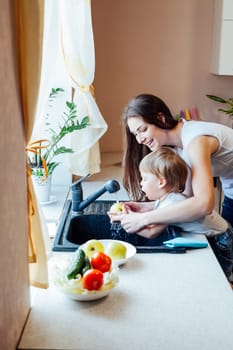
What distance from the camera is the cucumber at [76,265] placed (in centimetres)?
120

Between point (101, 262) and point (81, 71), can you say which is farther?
point (81, 71)

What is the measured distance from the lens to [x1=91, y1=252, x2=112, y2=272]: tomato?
1228 millimetres

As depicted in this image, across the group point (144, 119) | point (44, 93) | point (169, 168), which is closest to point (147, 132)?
point (144, 119)

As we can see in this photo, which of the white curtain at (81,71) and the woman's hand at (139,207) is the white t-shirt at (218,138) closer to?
the woman's hand at (139,207)

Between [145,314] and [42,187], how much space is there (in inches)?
40.3

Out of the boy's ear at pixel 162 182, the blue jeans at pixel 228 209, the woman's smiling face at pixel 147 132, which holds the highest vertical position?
the woman's smiling face at pixel 147 132

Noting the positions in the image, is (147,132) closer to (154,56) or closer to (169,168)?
(169,168)

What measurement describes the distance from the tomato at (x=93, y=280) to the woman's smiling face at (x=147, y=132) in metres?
0.80

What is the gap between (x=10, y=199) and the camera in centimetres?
94

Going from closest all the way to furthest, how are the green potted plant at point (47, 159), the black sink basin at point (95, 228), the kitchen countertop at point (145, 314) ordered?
the kitchen countertop at point (145, 314), the black sink basin at point (95, 228), the green potted plant at point (47, 159)

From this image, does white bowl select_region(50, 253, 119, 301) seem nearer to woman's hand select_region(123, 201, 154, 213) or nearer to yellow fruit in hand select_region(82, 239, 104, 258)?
yellow fruit in hand select_region(82, 239, 104, 258)

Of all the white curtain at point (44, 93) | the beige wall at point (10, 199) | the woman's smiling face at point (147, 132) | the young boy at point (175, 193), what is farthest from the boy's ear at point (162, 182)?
the beige wall at point (10, 199)

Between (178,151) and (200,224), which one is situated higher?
(178,151)

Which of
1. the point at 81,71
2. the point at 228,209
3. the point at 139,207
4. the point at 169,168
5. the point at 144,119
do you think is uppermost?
the point at 81,71
